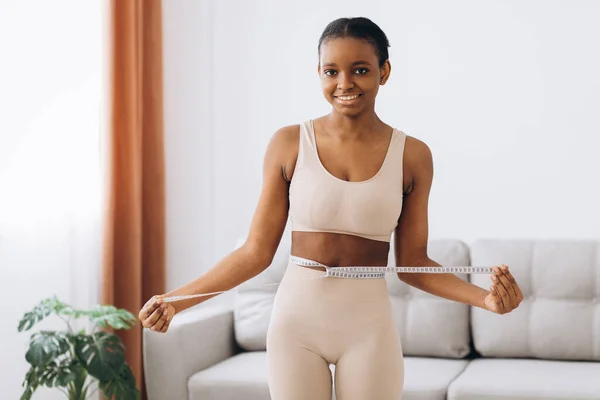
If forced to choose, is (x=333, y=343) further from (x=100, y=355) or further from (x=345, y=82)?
(x=100, y=355)

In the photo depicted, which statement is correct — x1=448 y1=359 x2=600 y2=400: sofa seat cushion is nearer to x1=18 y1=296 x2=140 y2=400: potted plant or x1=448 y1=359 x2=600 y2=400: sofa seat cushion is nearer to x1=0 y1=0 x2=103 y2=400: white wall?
x1=18 y1=296 x2=140 y2=400: potted plant

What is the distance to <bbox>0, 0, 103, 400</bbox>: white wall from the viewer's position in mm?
3289

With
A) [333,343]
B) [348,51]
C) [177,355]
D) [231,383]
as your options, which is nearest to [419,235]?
[333,343]

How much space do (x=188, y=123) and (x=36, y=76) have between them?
1.06m

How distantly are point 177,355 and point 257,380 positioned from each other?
1.13 ft

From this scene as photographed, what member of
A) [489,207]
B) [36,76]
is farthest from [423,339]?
[36,76]

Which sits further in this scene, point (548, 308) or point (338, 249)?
point (548, 308)

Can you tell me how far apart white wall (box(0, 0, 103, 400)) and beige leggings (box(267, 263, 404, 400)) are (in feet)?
6.90

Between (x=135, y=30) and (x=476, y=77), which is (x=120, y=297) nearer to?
(x=135, y=30)

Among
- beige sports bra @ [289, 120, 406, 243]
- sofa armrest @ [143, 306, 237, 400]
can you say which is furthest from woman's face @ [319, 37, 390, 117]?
sofa armrest @ [143, 306, 237, 400]

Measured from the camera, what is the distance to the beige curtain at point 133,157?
12.3 ft

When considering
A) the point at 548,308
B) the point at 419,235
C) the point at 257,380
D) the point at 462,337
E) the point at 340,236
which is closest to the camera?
the point at 340,236

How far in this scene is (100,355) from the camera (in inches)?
126

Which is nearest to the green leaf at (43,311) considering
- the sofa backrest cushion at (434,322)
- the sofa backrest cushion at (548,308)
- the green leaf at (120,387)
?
the green leaf at (120,387)
